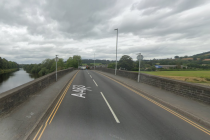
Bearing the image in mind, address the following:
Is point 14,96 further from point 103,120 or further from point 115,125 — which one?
point 115,125

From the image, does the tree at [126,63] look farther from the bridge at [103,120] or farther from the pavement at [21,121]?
the pavement at [21,121]

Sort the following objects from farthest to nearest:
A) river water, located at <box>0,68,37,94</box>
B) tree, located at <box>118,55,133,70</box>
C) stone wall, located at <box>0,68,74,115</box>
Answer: tree, located at <box>118,55,133,70</box> < river water, located at <box>0,68,37,94</box> < stone wall, located at <box>0,68,74,115</box>

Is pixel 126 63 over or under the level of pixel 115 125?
over

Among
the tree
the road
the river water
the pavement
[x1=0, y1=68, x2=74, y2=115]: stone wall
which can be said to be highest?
the tree

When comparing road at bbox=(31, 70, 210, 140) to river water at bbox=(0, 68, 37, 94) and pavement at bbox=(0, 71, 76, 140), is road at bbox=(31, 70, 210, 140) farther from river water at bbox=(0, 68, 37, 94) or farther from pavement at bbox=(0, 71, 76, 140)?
river water at bbox=(0, 68, 37, 94)

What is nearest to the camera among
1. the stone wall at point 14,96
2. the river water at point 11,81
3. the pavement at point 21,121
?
the pavement at point 21,121

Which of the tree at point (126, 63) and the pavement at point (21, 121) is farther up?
the tree at point (126, 63)

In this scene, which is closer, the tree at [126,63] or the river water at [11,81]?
the river water at [11,81]

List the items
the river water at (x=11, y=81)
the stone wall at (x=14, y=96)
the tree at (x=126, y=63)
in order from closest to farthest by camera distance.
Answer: the stone wall at (x=14, y=96) → the river water at (x=11, y=81) → the tree at (x=126, y=63)

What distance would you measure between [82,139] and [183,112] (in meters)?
4.83

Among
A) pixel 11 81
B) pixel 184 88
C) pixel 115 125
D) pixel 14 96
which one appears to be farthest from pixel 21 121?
pixel 11 81

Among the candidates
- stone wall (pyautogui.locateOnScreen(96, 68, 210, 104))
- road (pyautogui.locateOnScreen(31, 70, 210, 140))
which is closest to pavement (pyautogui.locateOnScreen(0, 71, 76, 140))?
road (pyautogui.locateOnScreen(31, 70, 210, 140))

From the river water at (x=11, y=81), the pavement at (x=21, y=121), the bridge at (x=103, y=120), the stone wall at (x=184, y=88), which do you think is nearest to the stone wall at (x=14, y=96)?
the bridge at (x=103, y=120)

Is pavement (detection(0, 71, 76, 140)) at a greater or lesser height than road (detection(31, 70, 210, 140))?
greater
